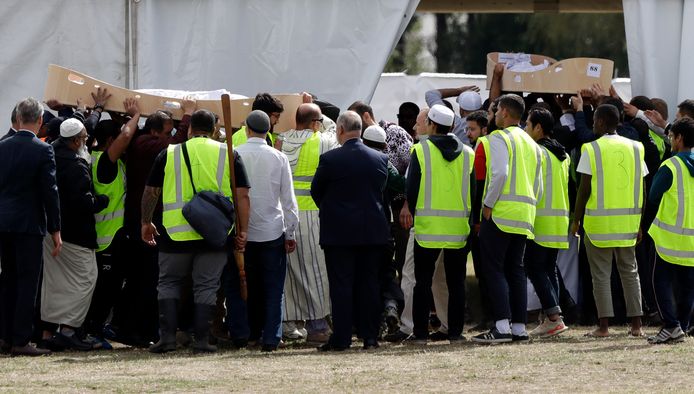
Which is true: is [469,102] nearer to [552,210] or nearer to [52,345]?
[552,210]

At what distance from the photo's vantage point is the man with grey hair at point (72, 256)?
10.5 metres

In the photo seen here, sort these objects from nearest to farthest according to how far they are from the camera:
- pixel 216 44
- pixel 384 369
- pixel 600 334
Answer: pixel 384 369 < pixel 600 334 < pixel 216 44

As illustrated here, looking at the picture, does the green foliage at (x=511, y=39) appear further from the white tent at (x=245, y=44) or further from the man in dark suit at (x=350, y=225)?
the man in dark suit at (x=350, y=225)

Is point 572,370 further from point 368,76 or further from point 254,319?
point 368,76

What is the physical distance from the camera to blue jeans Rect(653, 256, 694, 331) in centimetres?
1022

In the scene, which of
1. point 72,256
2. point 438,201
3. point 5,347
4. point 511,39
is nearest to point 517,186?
point 438,201

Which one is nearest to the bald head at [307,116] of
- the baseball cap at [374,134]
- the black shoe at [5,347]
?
the baseball cap at [374,134]

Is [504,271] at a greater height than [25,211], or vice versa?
[25,211]

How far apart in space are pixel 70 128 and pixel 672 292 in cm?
445

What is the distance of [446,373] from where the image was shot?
901cm

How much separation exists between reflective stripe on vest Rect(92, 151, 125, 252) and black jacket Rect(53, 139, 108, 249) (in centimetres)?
13

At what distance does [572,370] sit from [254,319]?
2.70 m

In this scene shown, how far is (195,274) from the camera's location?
10.2 m

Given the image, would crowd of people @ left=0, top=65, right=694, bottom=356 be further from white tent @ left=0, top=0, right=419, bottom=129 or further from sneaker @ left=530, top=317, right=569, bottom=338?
white tent @ left=0, top=0, right=419, bottom=129
